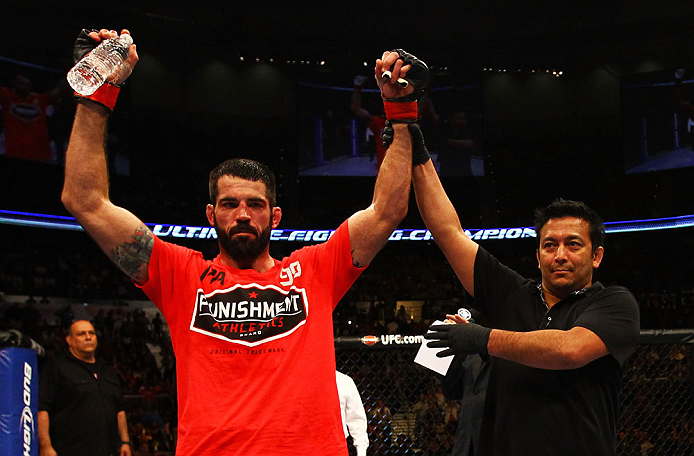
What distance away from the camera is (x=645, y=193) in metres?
14.5

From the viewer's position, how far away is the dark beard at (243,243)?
207cm

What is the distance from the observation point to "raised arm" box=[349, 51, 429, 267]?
2.11 metres

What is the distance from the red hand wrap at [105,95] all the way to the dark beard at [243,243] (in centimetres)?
48

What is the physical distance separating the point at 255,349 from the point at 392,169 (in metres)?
0.66

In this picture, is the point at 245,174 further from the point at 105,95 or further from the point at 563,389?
the point at 563,389

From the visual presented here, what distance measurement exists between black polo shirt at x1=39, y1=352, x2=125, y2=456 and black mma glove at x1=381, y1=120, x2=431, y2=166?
333cm

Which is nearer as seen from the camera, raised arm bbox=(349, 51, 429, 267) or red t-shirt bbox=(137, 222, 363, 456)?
red t-shirt bbox=(137, 222, 363, 456)

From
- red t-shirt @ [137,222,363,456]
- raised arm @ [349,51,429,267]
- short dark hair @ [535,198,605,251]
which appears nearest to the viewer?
red t-shirt @ [137,222,363,456]

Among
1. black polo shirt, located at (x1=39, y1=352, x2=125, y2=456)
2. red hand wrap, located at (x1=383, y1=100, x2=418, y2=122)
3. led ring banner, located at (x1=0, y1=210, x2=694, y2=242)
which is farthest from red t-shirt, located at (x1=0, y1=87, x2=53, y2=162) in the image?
red hand wrap, located at (x1=383, y1=100, x2=418, y2=122)

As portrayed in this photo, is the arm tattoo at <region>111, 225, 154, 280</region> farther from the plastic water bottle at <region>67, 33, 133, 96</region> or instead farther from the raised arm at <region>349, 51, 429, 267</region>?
the raised arm at <region>349, 51, 429, 267</region>

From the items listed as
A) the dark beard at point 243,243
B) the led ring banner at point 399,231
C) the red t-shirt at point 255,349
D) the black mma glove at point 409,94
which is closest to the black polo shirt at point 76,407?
the red t-shirt at point 255,349

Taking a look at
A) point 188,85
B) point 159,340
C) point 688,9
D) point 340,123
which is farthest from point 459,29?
point 159,340

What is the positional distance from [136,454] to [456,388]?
622 centimetres

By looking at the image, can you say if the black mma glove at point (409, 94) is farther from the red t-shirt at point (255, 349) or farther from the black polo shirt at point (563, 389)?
the black polo shirt at point (563, 389)
